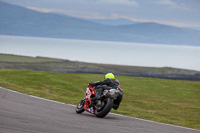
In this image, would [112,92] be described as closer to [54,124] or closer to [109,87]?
[109,87]

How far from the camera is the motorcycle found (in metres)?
11.1

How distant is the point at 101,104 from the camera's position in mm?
11500

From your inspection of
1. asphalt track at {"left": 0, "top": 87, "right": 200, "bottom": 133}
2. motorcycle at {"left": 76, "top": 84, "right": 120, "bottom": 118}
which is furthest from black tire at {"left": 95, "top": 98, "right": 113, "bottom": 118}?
asphalt track at {"left": 0, "top": 87, "right": 200, "bottom": 133}

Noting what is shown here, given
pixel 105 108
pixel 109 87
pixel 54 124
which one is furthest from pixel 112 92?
pixel 54 124

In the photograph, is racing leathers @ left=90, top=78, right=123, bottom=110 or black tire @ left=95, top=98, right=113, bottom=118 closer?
black tire @ left=95, top=98, right=113, bottom=118

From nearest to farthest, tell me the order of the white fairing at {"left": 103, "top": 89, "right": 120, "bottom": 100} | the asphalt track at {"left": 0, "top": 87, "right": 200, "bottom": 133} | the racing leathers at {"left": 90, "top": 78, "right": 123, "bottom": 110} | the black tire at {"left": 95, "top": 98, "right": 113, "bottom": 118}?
the asphalt track at {"left": 0, "top": 87, "right": 200, "bottom": 133}, the black tire at {"left": 95, "top": 98, "right": 113, "bottom": 118}, the white fairing at {"left": 103, "top": 89, "right": 120, "bottom": 100}, the racing leathers at {"left": 90, "top": 78, "right": 123, "bottom": 110}

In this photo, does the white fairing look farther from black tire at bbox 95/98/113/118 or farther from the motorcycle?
black tire at bbox 95/98/113/118

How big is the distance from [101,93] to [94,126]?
244 cm

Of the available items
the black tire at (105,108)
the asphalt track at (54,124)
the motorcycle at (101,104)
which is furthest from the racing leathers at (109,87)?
the asphalt track at (54,124)

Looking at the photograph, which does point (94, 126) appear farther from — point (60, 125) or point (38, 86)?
point (38, 86)

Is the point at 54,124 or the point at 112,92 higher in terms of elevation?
the point at 112,92

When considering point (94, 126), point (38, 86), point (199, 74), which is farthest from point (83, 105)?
point (199, 74)

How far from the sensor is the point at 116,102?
11953 mm

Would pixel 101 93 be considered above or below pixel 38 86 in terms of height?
above
